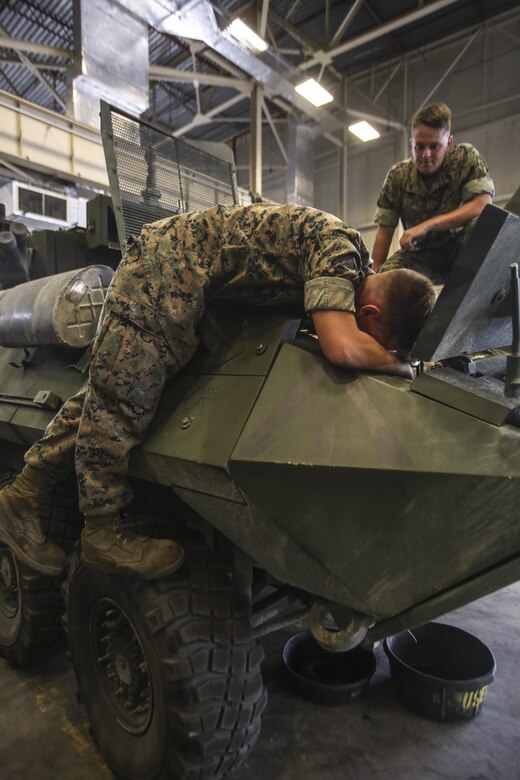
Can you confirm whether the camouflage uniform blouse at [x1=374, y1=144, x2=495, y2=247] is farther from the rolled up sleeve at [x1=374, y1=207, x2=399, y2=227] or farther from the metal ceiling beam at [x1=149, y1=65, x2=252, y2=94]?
the metal ceiling beam at [x1=149, y1=65, x2=252, y2=94]

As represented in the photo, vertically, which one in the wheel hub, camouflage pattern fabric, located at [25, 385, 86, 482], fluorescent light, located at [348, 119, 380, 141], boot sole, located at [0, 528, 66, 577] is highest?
fluorescent light, located at [348, 119, 380, 141]

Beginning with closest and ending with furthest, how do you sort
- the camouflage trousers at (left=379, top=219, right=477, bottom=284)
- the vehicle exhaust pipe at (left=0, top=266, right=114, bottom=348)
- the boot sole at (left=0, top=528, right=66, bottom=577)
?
the boot sole at (left=0, top=528, right=66, bottom=577)
the vehicle exhaust pipe at (left=0, top=266, right=114, bottom=348)
the camouflage trousers at (left=379, top=219, right=477, bottom=284)

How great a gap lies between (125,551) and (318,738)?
1200mm

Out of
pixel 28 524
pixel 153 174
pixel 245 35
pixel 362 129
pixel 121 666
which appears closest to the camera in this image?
pixel 121 666

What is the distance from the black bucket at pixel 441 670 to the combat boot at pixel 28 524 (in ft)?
5.25

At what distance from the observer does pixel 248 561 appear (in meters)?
2.06

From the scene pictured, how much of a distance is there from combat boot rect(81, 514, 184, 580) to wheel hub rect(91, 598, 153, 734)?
0.25 m

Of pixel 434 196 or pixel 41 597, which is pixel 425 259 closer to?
pixel 434 196

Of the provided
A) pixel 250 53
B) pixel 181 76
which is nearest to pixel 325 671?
pixel 250 53

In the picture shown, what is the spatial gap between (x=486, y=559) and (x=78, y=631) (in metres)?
1.59

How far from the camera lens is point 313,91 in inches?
321

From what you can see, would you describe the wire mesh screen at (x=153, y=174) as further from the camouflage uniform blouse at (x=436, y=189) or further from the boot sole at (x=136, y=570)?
the boot sole at (x=136, y=570)

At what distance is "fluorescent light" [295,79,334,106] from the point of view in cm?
798

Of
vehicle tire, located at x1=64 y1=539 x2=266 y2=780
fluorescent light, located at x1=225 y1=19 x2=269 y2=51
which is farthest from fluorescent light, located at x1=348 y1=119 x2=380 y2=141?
vehicle tire, located at x1=64 y1=539 x2=266 y2=780
